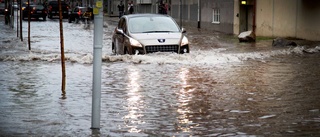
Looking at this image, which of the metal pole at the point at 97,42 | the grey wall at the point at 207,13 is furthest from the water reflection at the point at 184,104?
the grey wall at the point at 207,13

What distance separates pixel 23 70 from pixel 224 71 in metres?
5.03

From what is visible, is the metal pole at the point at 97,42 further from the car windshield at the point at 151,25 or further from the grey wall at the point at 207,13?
the grey wall at the point at 207,13

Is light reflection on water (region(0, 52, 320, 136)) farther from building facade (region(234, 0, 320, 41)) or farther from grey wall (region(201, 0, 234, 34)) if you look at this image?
grey wall (region(201, 0, 234, 34))

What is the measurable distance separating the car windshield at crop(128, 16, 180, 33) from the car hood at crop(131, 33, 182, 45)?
1.71 ft

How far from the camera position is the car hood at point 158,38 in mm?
19734

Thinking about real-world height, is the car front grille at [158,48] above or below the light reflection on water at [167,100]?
above

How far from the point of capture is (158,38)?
19.8 m

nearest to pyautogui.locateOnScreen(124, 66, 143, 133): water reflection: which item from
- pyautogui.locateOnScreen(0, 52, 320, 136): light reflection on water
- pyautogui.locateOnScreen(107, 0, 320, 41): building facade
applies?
pyautogui.locateOnScreen(0, 52, 320, 136): light reflection on water

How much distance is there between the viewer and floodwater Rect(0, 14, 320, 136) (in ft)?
30.8

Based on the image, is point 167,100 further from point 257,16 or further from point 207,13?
point 207,13

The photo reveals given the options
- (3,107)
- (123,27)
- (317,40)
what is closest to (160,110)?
(3,107)

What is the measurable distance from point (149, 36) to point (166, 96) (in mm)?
7452

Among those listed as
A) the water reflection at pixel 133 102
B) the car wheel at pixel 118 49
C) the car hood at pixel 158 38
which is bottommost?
the water reflection at pixel 133 102

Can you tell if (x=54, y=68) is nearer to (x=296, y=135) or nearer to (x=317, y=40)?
(x=296, y=135)
